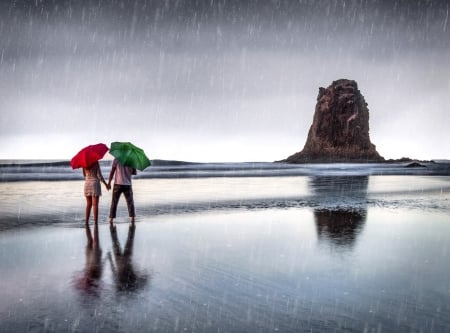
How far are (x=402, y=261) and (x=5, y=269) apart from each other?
5.84 m

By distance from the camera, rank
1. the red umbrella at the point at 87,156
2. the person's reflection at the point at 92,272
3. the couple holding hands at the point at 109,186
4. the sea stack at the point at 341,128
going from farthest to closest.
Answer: the sea stack at the point at 341,128, the couple holding hands at the point at 109,186, the red umbrella at the point at 87,156, the person's reflection at the point at 92,272

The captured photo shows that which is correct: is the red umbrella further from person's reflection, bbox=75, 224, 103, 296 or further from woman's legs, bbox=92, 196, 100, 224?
person's reflection, bbox=75, 224, 103, 296

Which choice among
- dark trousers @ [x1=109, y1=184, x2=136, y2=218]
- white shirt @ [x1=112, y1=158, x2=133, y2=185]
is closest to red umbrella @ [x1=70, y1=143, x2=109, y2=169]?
white shirt @ [x1=112, y1=158, x2=133, y2=185]

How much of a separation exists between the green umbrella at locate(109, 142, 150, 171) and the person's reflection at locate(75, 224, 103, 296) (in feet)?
8.21

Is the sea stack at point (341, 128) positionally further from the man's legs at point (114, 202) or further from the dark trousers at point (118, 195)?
the man's legs at point (114, 202)

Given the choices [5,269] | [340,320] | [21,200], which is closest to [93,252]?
[5,269]

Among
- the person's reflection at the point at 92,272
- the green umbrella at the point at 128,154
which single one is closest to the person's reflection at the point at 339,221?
the person's reflection at the point at 92,272

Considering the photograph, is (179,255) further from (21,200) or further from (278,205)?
(21,200)

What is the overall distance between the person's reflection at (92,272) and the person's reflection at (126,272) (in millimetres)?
196

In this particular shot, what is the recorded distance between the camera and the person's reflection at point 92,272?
492 cm

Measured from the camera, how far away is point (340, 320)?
13.0 feet

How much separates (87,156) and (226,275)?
535cm

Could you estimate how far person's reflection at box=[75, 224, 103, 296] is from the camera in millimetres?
4920

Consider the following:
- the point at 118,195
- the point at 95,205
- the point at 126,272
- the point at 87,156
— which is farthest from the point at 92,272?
the point at 118,195
